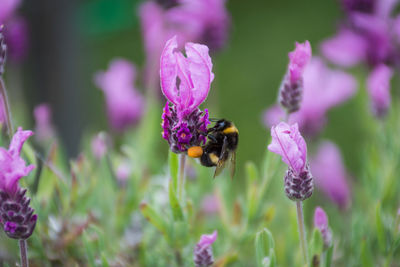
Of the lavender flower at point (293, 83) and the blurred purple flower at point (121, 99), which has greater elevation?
the lavender flower at point (293, 83)

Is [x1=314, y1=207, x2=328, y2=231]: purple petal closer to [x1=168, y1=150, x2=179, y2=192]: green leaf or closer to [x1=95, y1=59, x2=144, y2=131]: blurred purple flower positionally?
[x1=168, y1=150, x2=179, y2=192]: green leaf

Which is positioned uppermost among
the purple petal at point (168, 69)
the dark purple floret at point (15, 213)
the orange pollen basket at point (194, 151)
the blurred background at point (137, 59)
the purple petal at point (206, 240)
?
the purple petal at point (168, 69)

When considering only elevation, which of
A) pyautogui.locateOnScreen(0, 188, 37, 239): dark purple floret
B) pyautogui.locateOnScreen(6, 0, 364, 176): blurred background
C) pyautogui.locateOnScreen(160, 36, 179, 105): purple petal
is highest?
pyautogui.locateOnScreen(160, 36, 179, 105): purple petal

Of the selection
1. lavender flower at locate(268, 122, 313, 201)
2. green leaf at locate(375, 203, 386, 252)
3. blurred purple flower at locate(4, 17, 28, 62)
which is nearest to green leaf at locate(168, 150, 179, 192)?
lavender flower at locate(268, 122, 313, 201)

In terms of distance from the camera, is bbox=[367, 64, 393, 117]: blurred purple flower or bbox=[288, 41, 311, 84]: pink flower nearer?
bbox=[288, 41, 311, 84]: pink flower

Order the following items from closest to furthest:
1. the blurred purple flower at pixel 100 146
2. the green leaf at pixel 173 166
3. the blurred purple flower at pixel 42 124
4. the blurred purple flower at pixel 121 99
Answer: the green leaf at pixel 173 166 → the blurred purple flower at pixel 100 146 → the blurred purple flower at pixel 42 124 → the blurred purple flower at pixel 121 99

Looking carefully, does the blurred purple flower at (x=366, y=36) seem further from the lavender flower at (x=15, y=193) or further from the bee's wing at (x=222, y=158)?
the lavender flower at (x=15, y=193)

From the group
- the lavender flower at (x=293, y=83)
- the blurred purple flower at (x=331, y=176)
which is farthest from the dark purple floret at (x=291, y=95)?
the blurred purple flower at (x=331, y=176)
